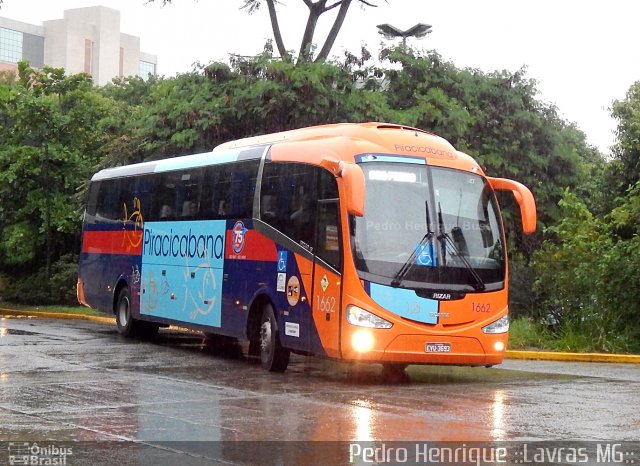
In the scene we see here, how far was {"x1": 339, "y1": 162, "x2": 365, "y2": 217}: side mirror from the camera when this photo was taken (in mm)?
14016

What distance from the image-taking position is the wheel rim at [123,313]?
2269 centimetres

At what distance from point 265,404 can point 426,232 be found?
395 cm

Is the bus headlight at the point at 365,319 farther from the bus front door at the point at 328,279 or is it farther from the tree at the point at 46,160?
the tree at the point at 46,160

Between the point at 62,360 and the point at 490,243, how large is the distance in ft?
23.2

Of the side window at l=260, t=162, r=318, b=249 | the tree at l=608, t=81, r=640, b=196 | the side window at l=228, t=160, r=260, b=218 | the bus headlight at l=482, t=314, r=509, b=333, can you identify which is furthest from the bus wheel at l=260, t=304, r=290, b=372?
the tree at l=608, t=81, r=640, b=196

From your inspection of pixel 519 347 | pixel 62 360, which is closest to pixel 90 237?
pixel 62 360

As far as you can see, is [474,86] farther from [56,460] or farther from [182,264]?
[56,460]

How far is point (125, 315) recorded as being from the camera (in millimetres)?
22812

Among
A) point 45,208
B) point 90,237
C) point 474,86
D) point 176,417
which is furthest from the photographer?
point 45,208

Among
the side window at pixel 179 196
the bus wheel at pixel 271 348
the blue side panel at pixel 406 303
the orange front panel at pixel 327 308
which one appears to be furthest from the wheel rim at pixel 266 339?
the side window at pixel 179 196

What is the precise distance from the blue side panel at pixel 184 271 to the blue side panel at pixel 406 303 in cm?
456

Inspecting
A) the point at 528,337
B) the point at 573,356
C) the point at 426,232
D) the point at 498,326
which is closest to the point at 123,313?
the point at 528,337

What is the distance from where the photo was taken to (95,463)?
8.51m

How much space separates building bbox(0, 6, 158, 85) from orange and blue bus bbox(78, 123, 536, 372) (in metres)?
109
